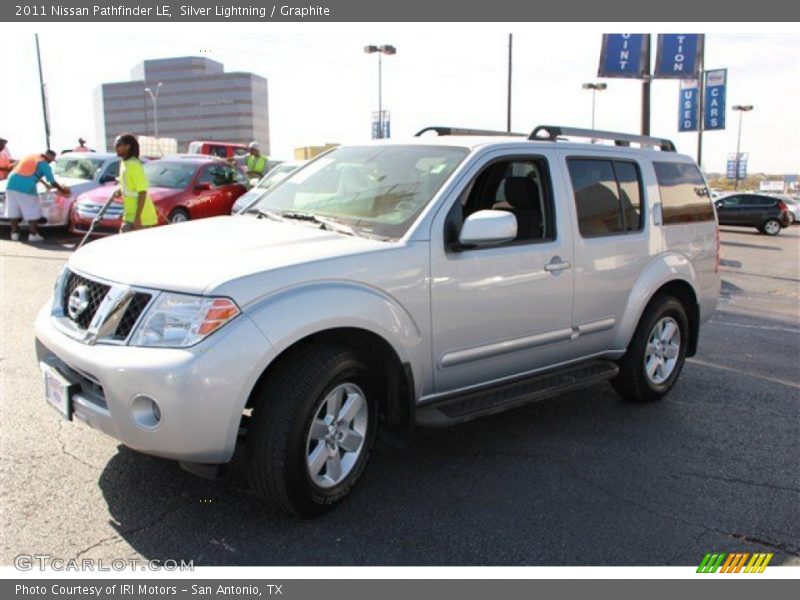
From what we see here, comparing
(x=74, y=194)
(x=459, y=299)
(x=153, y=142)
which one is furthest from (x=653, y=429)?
(x=153, y=142)

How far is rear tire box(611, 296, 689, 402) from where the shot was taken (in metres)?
5.30

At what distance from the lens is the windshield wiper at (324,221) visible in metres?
3.96

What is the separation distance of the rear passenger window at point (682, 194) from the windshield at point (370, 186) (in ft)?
6.66

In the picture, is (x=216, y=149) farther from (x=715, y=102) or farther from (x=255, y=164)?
(x=715, y=102)

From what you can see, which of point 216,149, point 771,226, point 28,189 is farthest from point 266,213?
point 216,149

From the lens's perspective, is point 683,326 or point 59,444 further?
point 683,326

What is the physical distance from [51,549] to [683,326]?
4628mm

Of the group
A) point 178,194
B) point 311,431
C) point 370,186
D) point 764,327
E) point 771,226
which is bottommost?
point 771,226

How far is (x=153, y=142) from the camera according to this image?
3891 centimetres

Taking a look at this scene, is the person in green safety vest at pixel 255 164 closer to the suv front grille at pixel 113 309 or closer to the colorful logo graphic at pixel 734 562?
the suv front grille at pixel 113 309

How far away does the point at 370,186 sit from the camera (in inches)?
171

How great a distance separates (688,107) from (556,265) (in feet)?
73.0

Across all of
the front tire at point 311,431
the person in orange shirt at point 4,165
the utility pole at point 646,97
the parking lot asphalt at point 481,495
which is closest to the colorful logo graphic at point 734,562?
the parking lot asphalt at point 481,495

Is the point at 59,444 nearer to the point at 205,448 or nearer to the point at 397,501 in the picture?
the point at 205,448
